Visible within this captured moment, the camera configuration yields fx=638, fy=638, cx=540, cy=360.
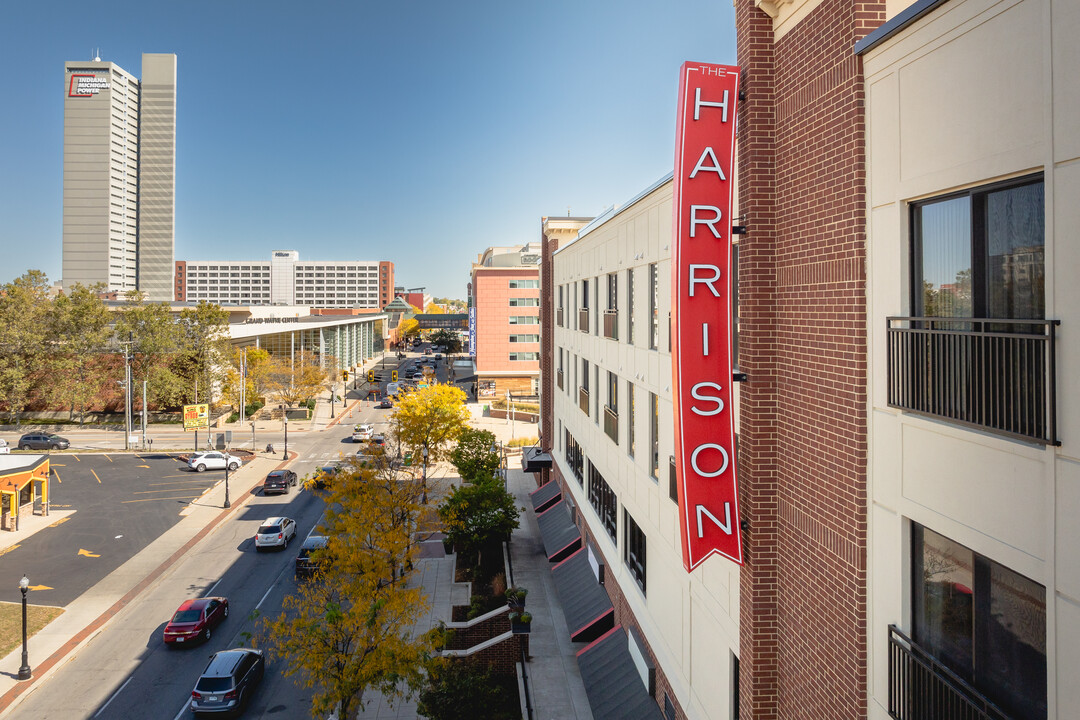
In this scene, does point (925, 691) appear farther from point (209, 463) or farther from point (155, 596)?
point (209, 463)

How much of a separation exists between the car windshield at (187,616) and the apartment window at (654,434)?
658 inches

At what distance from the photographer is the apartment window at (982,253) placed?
4.99 metres

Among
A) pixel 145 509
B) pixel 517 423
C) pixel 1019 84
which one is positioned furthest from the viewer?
pixel 517 423

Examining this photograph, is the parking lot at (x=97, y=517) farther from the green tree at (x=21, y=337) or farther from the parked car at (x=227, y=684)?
the green tree at (x=21, y=337)

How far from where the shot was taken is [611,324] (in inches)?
746

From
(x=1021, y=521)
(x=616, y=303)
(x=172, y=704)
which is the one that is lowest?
(x=172, y=704)

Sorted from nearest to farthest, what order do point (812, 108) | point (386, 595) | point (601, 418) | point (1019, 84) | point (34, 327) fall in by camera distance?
point (1019, 84), point (812, 108), point (386, 595), point (601, 418), point (34, 327)

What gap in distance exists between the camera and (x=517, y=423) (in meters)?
66.2

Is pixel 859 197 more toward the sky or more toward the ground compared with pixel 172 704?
more toward the sky

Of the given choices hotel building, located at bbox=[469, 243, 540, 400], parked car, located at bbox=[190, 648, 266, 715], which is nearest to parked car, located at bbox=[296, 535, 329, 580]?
parked car, located at bbox=[190, 648, 266, 715]

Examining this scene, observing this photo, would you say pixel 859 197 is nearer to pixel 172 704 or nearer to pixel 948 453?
pixel 948 453

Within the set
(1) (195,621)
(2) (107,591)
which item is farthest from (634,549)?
(2) (107,591)

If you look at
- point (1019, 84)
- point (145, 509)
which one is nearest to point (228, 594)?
point (145, 509)

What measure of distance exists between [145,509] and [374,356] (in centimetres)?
9745
